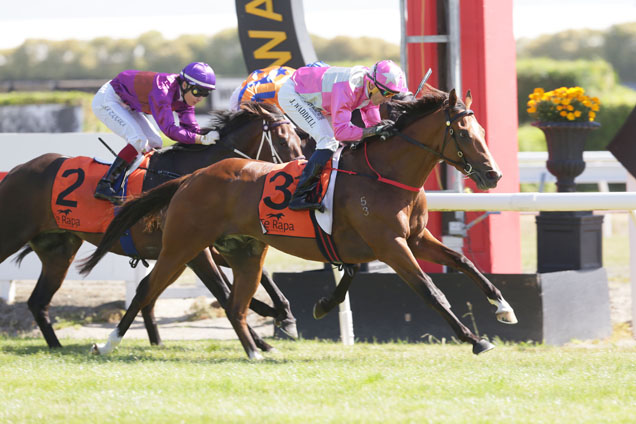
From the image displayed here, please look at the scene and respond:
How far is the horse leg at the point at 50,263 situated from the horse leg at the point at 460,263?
273 centimetres

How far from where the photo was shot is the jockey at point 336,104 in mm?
5652

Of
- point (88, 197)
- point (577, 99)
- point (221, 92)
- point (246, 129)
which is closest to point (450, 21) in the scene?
point (577, 99)

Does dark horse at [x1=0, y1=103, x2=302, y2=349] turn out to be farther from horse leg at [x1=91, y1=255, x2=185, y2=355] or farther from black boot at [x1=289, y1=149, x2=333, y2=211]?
black boot at [x1=289, y1=149, x2=333, y2=211]

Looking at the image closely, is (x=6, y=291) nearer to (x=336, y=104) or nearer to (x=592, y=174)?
(x=336, y=104)

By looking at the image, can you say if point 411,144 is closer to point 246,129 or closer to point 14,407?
point 246,129

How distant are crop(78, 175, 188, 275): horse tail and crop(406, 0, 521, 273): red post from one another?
8.27ft

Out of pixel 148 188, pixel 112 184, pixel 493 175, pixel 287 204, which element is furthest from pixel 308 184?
pixel 112 184

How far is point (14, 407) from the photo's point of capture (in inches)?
173

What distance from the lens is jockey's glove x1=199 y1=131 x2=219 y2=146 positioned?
6.64 m

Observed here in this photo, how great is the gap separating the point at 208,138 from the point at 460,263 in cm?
201

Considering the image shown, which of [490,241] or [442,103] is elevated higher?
[442,103]

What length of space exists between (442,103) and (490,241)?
249 centimetres

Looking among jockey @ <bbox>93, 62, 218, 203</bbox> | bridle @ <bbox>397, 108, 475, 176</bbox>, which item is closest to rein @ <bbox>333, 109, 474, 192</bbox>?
bridle @ <bbox>397, 108, 475, 176</bbox>

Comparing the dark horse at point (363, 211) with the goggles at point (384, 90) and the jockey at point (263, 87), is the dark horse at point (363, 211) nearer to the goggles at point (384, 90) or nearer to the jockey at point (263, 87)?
the goggles at point (384, 90)
